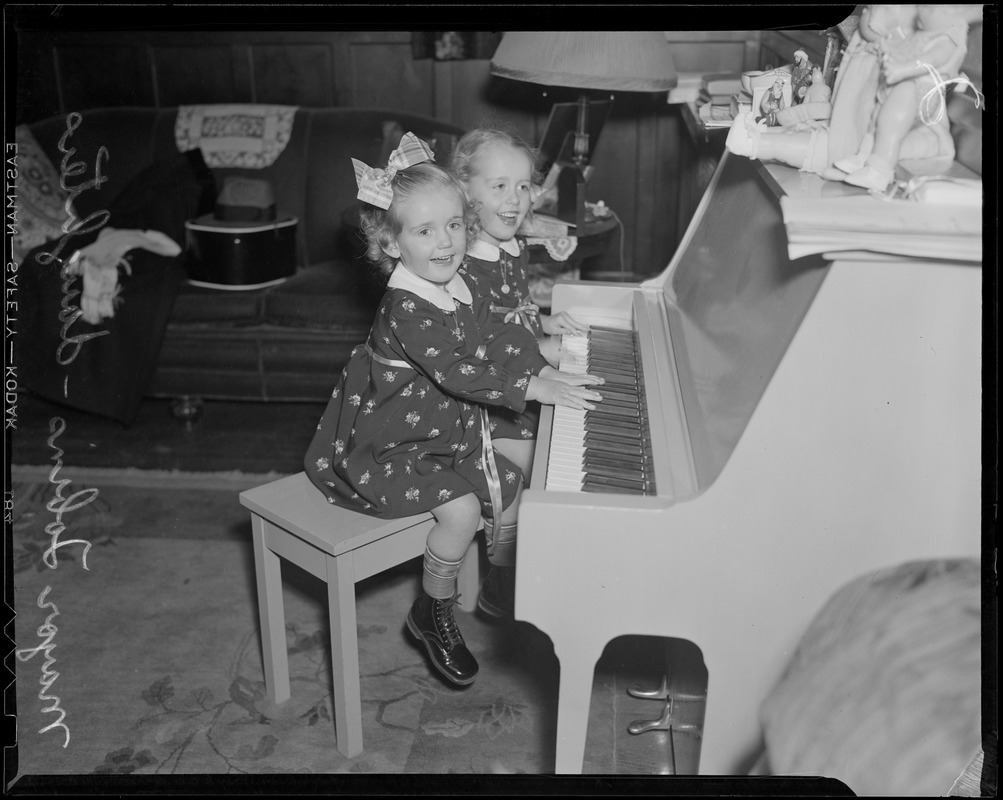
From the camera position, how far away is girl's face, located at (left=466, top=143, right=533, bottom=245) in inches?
65.8

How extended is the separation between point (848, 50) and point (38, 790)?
4.82 ft

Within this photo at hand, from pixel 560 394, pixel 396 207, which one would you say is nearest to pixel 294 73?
pixel 396 207

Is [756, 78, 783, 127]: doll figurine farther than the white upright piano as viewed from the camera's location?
Yes

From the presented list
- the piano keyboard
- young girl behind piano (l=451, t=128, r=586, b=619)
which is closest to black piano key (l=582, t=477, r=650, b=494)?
the piano keyboard

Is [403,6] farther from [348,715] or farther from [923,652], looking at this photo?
[348,715]

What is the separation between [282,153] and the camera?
3.34m

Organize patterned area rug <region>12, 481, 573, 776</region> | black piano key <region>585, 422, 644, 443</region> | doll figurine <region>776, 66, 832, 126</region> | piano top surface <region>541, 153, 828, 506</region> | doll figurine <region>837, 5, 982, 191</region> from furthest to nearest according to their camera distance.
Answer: patterned area rug <region>12, 481, 573, 776</region> < black piano key <region>585, 422, 644, 443</region> < doll figurine <region>776, 66, 832, 126</region> < piano top surface <region>541, 153, 828, 506</region> < doll figurine <region>837, 5, 982, 191</region>

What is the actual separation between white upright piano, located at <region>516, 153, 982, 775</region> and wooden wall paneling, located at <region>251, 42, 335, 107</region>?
8.54 ft

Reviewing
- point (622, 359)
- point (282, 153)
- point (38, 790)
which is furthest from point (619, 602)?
point (282, 153)

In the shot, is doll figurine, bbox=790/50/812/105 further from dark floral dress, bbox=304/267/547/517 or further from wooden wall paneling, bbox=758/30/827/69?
dark floral dress, bbox=304/267/547/517

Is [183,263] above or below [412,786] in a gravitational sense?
above

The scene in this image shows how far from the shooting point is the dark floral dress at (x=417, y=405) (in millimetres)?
1493

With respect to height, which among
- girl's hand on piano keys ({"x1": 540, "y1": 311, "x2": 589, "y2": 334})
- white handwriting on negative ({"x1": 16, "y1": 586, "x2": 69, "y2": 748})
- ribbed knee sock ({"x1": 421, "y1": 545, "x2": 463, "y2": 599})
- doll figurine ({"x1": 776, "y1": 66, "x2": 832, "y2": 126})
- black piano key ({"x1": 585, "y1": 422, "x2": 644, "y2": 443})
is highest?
doll figurine ({"x1": 776, "y1": 66, "x2": 832, "y2": 126})

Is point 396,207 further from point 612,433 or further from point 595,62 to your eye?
point 595,62
